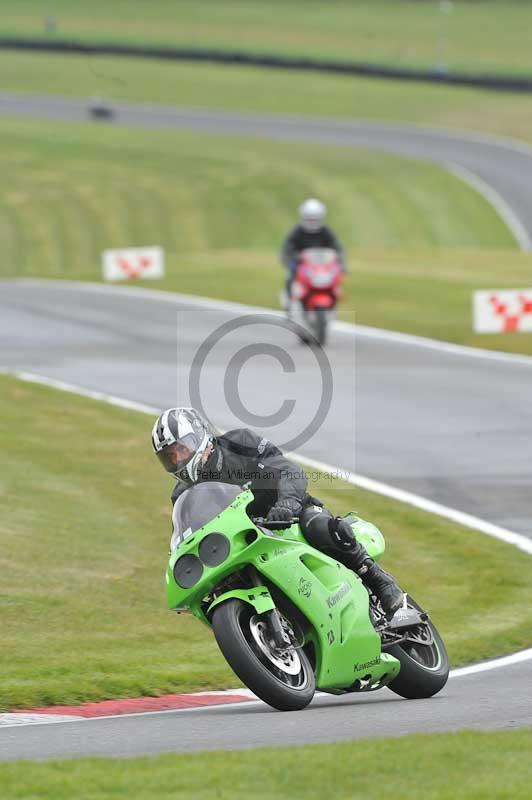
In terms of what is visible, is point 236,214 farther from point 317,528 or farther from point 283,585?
point 283,585

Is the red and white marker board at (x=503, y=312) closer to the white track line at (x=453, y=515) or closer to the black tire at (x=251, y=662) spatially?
the white track line at (x=453, y=515)

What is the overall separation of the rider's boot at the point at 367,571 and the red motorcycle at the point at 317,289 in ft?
49.1

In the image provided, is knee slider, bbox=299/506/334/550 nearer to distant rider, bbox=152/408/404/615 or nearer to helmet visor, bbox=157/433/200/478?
distant rider, bbox=152/408/404/615

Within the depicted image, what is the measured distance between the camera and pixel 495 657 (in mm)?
10023

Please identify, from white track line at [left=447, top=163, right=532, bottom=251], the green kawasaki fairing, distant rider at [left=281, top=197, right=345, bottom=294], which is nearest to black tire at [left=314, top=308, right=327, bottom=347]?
distant rider at [left=281, top=197, right=345, bottom=294]

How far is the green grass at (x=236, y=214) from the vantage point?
32.7 metres

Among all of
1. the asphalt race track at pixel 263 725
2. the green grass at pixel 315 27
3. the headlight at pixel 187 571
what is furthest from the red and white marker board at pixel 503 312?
the green grass at pixel 315 27

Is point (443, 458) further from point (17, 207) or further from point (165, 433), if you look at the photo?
point (17, 207)

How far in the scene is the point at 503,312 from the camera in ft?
83.5

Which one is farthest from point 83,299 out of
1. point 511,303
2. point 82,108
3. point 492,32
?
point 492,32

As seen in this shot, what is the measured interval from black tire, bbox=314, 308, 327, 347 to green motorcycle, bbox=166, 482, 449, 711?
15109 millimetres

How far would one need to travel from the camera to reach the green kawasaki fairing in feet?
25.6

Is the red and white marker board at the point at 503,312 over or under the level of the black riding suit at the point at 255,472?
under

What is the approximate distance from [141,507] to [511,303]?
41.1 feet
